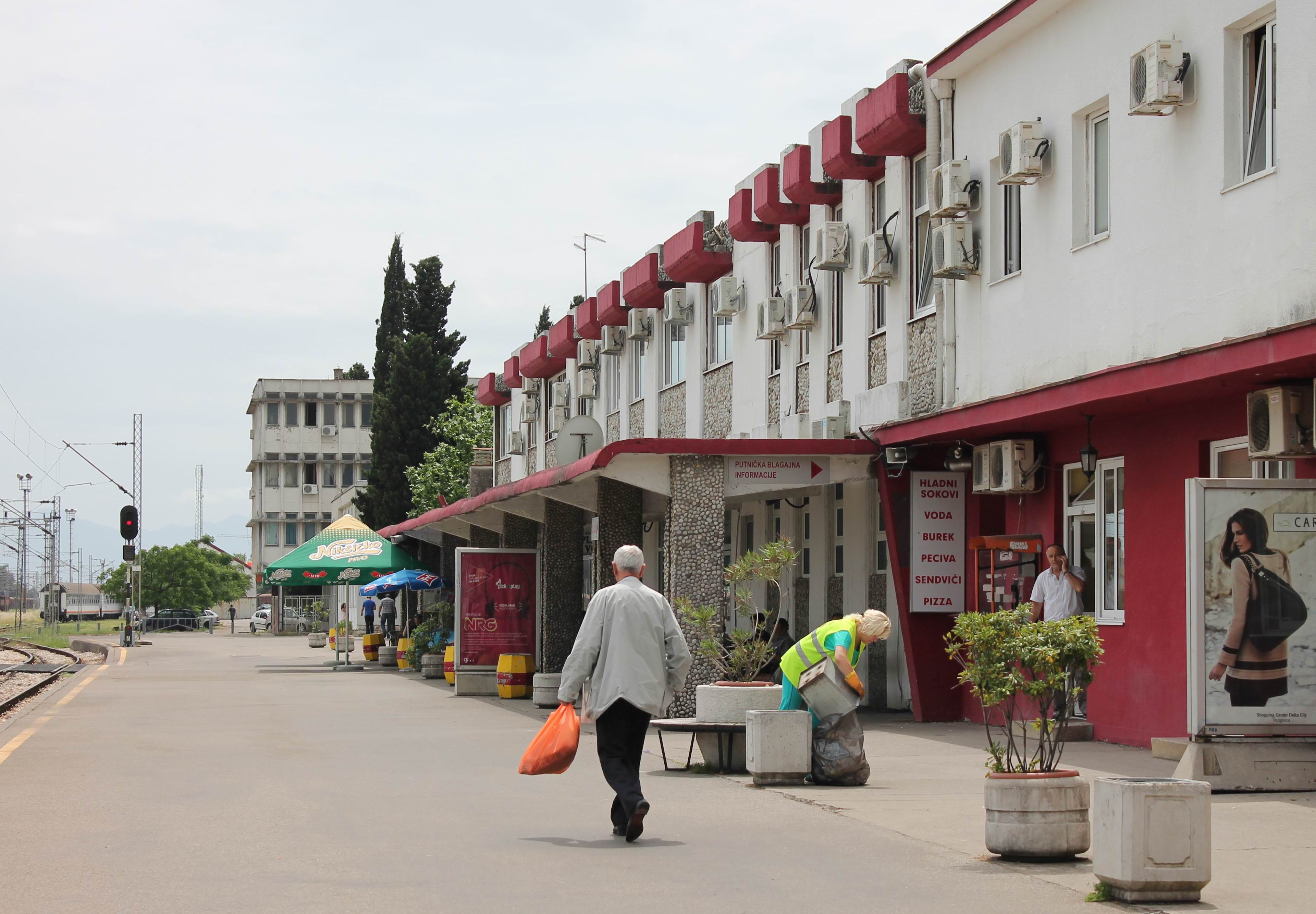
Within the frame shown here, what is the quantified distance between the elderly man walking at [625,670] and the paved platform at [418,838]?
44 cm

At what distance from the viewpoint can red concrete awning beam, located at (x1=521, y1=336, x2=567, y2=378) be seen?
37.5 meters

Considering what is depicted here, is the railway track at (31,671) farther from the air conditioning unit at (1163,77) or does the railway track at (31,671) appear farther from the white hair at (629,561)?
the air conditioning unit at (1163,77)

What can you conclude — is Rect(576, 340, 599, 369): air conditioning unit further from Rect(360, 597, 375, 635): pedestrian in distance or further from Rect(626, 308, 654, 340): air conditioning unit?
Rect(360, 597, 375, 635): pedestrian in distance

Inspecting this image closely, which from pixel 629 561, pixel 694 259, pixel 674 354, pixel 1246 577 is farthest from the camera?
pixel 674 354

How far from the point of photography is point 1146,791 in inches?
292

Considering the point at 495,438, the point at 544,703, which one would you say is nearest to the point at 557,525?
the point at 544,703

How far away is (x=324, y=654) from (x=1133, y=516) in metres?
34.1

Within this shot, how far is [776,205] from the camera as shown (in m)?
22.2

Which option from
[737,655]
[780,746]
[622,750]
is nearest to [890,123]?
[737,655]

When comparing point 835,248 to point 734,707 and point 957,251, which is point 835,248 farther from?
point 734,707

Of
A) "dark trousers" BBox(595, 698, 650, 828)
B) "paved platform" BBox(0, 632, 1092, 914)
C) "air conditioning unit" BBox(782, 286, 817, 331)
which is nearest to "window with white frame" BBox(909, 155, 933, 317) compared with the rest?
"air conditioning unit" BBox(782, 286, 817, 331)

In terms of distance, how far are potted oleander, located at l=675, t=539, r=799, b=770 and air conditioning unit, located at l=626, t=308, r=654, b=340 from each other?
12566 millimetres

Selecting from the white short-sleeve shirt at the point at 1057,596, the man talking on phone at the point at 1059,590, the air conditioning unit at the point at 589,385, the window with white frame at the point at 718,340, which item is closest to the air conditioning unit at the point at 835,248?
the window with white frame at the point at 718,340

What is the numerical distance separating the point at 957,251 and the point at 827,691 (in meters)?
6.10
